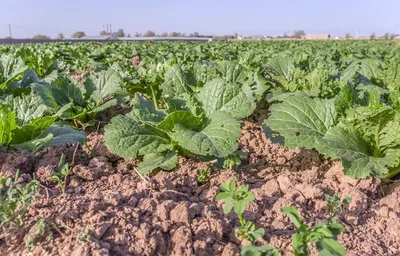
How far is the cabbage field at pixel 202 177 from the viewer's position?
1719 mm

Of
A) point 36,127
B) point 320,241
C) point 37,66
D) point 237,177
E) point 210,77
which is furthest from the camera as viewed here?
point 37,66

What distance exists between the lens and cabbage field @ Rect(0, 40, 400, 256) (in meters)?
1.72

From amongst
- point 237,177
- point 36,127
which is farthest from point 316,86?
point 36,127

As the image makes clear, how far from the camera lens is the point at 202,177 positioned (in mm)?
2445

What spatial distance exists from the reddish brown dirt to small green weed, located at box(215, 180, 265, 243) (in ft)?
0.31

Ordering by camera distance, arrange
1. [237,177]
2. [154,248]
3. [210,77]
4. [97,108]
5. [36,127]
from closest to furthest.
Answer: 1. [154,248]
2. [237,177]
3. [36,127]
4. [97,108]
5. [210,77]

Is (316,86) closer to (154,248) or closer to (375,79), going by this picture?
(375,79)

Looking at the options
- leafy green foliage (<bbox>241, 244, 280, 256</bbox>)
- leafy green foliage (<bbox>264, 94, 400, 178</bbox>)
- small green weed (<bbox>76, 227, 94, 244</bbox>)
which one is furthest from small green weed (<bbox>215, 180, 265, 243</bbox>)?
leafy green foliage (<bbox>264, 94, 400, 178</bbox>)

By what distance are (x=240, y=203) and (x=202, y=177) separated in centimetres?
80

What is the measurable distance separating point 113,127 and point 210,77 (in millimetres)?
1340

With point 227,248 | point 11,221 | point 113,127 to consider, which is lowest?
point 227,248

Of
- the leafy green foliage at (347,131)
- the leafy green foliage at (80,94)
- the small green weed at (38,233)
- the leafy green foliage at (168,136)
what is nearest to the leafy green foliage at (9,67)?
the leafy green foliage at (80,94)

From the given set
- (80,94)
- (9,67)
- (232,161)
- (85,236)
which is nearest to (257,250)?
(85,236)

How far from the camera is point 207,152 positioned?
2.27 metres
